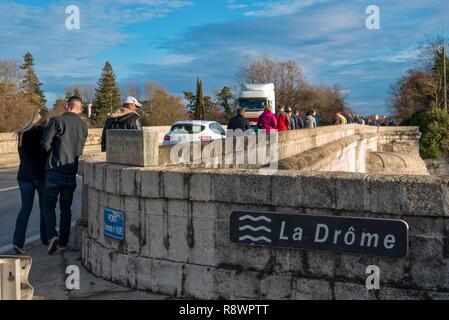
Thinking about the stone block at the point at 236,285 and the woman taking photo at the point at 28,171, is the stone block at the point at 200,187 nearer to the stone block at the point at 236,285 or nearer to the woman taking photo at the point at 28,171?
the stone block at the point at 236,285

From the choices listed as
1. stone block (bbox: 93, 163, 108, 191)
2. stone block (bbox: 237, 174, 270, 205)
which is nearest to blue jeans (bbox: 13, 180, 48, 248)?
stone block (bbox: 93, 163, 108, 191)

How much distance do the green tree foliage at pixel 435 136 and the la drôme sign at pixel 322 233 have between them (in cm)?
4586

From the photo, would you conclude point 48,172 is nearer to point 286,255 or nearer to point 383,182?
point 286,255

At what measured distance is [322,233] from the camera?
4.28 meters

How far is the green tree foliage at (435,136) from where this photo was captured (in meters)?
46.4

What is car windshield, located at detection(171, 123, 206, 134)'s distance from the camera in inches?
757

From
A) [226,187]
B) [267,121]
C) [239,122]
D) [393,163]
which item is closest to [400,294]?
[226,187]

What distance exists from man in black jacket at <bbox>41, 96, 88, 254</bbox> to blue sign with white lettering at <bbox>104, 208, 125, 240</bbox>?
1.16 m

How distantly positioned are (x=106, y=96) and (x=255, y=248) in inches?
2914

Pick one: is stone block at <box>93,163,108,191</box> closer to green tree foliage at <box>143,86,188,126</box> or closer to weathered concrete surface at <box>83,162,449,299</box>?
weathered concrete surface at <box>83,162,449,299</box>

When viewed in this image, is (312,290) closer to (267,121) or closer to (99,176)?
(99,176)

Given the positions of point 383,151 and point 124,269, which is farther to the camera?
point 383,151

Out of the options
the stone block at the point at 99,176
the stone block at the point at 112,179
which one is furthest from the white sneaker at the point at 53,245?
the stone block at the point at 112,179

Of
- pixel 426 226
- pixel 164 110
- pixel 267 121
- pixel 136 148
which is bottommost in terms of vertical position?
pixel 426 226
